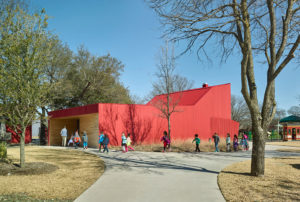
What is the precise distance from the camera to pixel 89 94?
28.1 metres

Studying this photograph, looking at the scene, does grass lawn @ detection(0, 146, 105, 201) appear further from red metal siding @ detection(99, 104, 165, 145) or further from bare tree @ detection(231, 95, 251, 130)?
bare tree @ detection(231, 95, 251, 130)

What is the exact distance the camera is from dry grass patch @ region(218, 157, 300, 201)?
6207 mm

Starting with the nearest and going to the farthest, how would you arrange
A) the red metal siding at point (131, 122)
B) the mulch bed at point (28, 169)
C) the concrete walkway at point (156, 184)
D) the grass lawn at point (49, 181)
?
the concrete walkway at point (156, 184) → the grass lawn at point (49, 181) → the mulch bed at point (28, 169) → the red metal siding at point (131, 122)

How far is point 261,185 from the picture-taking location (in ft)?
23.6

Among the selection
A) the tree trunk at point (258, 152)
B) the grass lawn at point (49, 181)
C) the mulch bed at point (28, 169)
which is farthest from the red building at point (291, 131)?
the mulch bed at point (28, 169)

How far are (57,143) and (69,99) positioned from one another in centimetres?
519

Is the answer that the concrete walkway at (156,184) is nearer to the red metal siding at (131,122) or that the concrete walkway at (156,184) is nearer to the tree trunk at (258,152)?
the tree trunk at (258,152)

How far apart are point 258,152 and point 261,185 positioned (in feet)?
4.43

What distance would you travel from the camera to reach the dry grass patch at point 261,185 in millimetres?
6207

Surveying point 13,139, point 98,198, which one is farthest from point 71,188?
point 13,139

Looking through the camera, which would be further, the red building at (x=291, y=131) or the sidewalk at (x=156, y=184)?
→ the red building at (x=291, y=131)

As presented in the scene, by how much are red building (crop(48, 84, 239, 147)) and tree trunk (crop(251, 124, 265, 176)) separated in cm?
1126

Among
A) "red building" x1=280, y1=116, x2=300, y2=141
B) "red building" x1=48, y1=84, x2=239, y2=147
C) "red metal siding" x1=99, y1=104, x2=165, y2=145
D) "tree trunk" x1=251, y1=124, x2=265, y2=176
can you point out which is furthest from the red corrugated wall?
"red building" x1=280, y1=116, x2=300, y2=141

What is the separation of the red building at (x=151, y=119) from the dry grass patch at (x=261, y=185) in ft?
37.0
